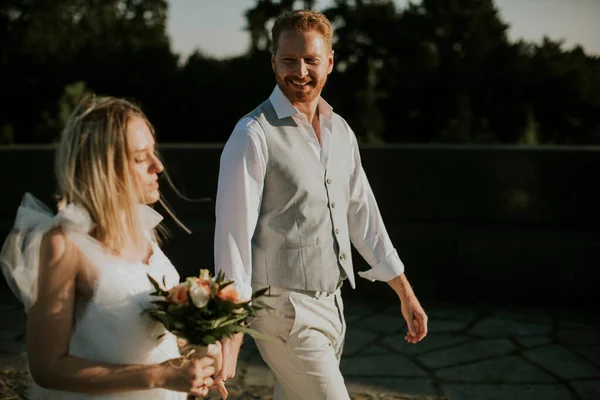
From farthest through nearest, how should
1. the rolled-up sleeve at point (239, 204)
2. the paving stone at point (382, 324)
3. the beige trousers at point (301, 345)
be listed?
the paving stone at point (382, 324)
the beige trousers at point (301, 345)
the rolled-up sleeve at point (239, 204)

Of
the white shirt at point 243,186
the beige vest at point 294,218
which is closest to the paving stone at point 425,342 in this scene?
the beige vest at point 294,218

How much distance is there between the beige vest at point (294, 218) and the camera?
274 cm

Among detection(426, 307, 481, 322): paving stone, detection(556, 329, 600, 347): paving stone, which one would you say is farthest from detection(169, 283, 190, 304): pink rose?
detection(426, 307, 481, 322): paving stone

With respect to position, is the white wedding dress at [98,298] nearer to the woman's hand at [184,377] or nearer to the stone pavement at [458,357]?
the woman's hand at [184,377]

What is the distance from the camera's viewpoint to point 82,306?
1.97 metres

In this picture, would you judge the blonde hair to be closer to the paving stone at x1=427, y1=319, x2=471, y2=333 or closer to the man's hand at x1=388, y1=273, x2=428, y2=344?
the man's hand at x1=388, y1=273, x2=428, y2=344

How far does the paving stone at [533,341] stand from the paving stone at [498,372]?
1.10 ft

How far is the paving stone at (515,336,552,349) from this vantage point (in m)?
5.54

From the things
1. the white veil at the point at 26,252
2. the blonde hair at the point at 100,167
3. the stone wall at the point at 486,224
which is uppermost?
the blonde hair at the point at 100,167

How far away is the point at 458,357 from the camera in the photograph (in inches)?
209

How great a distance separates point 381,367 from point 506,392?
846mm

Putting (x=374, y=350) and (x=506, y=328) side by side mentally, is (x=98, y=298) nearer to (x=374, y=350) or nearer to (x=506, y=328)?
(x=374, y=350)

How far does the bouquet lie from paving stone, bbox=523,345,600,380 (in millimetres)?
A: 3517

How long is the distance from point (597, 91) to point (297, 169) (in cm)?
1578
